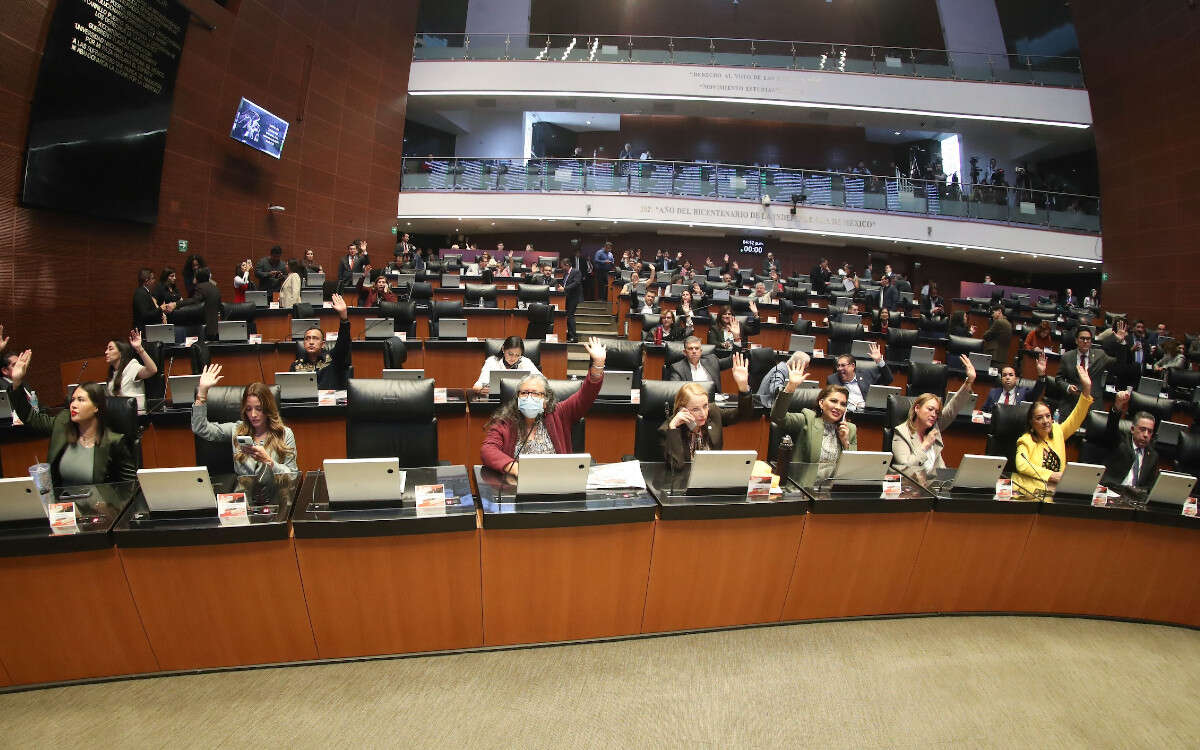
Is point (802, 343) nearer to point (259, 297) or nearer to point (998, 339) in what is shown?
point (998, 339)

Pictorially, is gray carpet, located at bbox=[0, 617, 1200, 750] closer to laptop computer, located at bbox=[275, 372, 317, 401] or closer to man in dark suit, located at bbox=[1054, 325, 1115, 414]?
laptop computer, located at bbox=[275, 372, 317, 401]

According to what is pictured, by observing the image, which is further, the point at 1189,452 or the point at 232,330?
the point at 232,330

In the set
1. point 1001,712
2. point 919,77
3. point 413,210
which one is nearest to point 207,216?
point 413,210

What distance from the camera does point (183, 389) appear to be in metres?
4.16

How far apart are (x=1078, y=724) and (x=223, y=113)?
12.2m

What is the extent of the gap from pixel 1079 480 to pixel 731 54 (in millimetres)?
15324

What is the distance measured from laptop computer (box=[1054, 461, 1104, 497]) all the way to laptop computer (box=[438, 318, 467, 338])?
547cm

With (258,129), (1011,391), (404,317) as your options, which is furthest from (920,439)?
(258,129)

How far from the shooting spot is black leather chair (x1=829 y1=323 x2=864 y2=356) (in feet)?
25.1

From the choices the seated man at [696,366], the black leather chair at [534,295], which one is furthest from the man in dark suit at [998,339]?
the black leather chair at [534,295]

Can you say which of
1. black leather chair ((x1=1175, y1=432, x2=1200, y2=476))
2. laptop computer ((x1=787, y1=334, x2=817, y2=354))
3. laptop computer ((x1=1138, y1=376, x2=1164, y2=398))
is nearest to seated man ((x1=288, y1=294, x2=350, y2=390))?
laptop computer ((x1=787, y1=334, x2=817, y2=354))

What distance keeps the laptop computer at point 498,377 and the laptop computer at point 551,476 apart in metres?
1.86

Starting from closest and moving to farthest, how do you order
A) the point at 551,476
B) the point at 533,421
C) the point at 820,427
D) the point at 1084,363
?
1. the point at 551,476
2. the point at 533,421
3. the point at 820,427
4. the point at 1084,363

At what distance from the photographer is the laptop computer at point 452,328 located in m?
6.54
